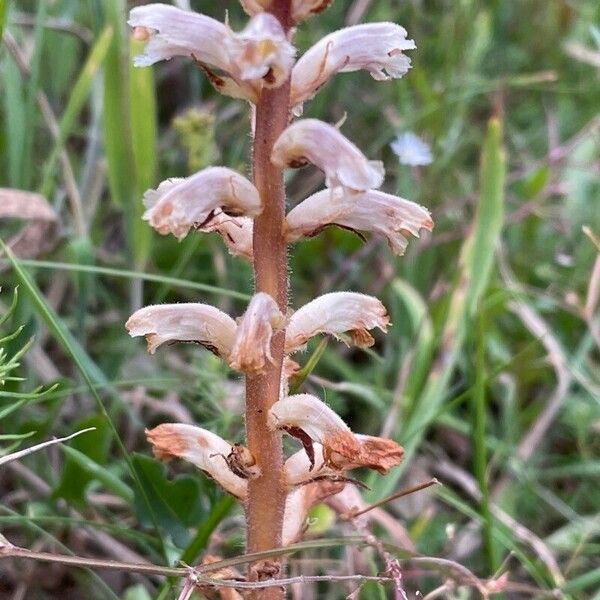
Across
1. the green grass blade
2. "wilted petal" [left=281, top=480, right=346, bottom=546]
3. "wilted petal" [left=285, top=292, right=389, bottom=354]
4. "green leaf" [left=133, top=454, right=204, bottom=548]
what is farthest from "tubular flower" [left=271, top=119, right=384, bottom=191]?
the green grass blade

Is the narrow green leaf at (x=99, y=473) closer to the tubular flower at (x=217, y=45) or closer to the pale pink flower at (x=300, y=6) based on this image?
the tubular flower at (x=217, y=45)

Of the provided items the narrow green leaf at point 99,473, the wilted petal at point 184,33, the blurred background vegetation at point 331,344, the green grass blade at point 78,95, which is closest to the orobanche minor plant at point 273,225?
the wilted petal at point 184,33

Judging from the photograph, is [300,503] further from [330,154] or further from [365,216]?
[330,154]

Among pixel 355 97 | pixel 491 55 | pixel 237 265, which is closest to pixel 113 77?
pixel 237 265

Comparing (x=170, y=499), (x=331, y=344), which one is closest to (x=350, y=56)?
(x=170, y=499)

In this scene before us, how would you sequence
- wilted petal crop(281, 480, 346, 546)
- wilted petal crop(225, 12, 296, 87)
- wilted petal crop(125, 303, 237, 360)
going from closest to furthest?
wilted petal crop(225, 12, 296, 87) < wilted petal crop(125, 303, 237, 360) < wilted petal crop(281, 480, 346, 546)

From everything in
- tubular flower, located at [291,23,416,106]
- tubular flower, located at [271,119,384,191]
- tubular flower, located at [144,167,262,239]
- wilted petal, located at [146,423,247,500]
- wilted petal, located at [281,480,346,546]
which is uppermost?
tubular flower, located at [291,23,416,106]

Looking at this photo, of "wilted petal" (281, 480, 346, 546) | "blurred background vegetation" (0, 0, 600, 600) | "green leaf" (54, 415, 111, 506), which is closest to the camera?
"wilted petal" (281, 480, 346, 546)

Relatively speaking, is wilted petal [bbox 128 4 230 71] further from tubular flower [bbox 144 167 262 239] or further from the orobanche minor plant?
tubular flower [bbox 144 167 262 239]

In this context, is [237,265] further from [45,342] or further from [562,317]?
[562,317]
